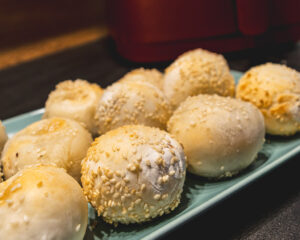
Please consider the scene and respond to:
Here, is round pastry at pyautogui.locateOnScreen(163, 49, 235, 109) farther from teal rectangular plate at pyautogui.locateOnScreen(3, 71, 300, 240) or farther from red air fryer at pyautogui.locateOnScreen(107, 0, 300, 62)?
red air fryer at pyautogui.locateOnScreen(107, 0, 300, 62)

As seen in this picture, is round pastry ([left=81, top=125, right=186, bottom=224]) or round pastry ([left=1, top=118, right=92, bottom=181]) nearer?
round pastry ([left=81, top=125, right=186, bottom=224])

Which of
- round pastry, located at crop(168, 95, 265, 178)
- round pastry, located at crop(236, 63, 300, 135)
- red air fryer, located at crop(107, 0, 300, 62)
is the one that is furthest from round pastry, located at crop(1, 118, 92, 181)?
red air fryer, located at crop(107, 0, 300, 62)

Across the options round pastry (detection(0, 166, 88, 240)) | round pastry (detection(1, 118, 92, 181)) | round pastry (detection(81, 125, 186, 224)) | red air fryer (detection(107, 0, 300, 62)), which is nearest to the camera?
round pastry (detection(0, 166, 88, 240))

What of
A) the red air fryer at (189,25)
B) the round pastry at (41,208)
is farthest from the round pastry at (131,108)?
the red air fryer at (189,25)

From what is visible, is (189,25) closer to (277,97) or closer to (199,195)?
(277,97)

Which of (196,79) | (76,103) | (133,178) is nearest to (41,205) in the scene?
(133,178)

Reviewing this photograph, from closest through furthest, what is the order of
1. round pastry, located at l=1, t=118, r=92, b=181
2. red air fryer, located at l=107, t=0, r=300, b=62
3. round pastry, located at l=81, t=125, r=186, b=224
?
1. round pastry, located at l=81, t=125, r=186, b=224
2. round pastry, located at l=1, t=118, r=92, b=181
3. red air fryer, located at l=107, t=0, r=300, b=62

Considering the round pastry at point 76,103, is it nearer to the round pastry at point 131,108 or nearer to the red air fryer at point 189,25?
the round pastry at point 131,108
